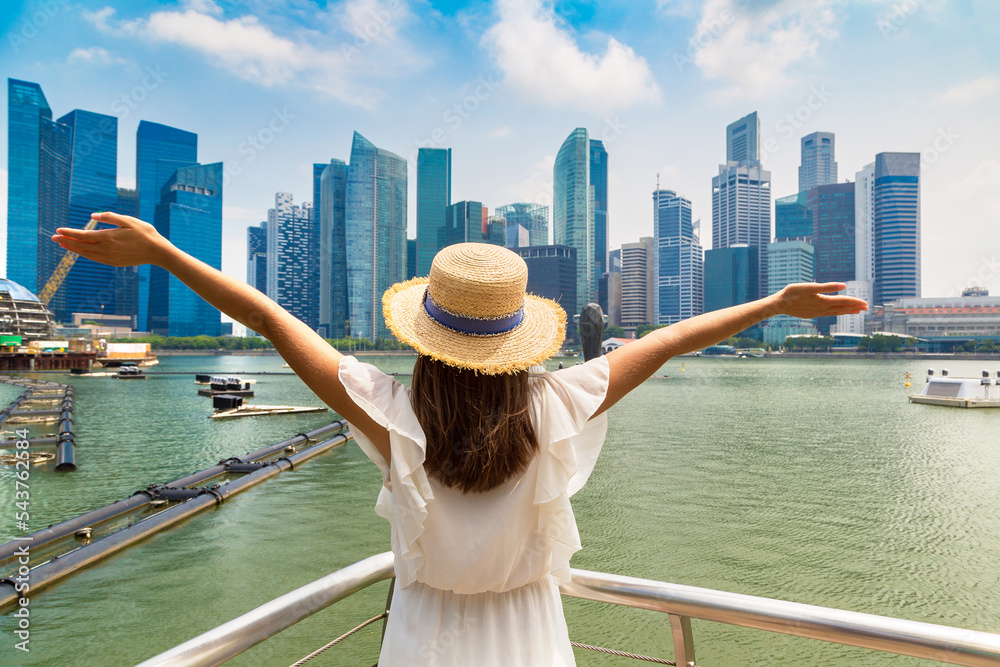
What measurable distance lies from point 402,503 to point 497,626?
301 millimetres

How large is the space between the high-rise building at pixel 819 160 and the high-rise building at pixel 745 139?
3156cm

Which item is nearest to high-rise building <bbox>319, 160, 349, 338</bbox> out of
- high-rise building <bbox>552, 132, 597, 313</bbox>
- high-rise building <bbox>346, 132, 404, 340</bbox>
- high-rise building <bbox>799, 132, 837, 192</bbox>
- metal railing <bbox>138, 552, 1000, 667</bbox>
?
high-rise building <bbox>346, 132, 404, 340</bbox>

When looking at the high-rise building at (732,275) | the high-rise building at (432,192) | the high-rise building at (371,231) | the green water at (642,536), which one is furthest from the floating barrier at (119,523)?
the high-rise building at (371,231)

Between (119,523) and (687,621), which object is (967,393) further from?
(119,523)

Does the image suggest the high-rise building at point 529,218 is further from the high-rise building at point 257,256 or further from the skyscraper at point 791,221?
the high-rise building at point 257,256

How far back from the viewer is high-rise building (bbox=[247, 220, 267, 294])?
449 feet

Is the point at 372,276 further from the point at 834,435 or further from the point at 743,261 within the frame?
the point at 834,435

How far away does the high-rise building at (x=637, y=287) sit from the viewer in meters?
99.3

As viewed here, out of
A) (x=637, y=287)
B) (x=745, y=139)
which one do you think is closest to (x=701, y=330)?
(x=637, y=287)

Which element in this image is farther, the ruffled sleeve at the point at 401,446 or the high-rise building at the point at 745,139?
the high-rise building at the point at 745,139

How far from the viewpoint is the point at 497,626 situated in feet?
3.29

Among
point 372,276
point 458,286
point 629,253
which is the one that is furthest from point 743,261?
point 458,286

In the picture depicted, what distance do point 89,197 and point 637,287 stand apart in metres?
90.1

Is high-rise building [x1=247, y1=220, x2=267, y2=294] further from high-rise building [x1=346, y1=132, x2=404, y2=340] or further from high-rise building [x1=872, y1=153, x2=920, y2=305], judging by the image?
high-rise building [x1=872, y1=153, x2=920, y2=305]
